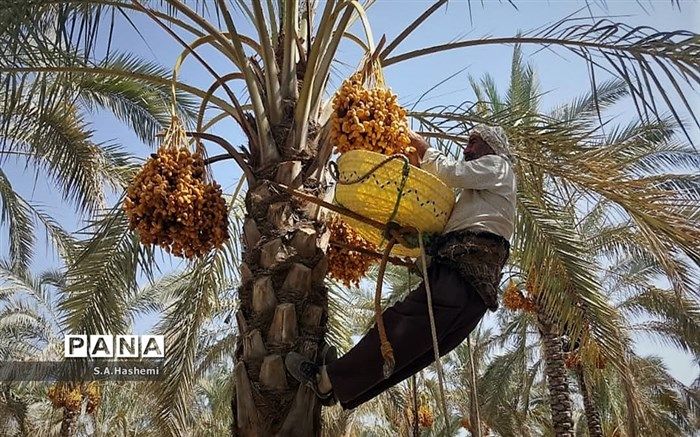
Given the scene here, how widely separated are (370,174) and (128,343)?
23.3 feet

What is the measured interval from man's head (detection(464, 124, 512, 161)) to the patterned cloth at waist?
0.43m

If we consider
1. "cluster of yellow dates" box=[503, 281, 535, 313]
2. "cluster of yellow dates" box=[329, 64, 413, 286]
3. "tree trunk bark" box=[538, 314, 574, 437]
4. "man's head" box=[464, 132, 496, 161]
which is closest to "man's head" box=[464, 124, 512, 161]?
"man's head" box=[464, 132, 496, 161]

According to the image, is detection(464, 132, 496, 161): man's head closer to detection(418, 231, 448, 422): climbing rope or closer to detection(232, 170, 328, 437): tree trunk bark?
detection(418, 231, 448, 422): climbing rope

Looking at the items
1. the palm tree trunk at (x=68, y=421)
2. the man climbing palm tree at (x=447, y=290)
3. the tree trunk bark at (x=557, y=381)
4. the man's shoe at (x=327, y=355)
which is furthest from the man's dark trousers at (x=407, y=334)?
the palm tree trunk at (x=68, y=421)

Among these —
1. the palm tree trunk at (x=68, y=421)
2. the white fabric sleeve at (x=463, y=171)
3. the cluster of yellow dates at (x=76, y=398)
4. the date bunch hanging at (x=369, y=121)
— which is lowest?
the white fabric sleeve at (x=463, y=171)

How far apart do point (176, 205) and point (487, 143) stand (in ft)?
4.52

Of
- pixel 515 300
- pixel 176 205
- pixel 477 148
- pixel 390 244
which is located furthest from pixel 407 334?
pixel 515 300

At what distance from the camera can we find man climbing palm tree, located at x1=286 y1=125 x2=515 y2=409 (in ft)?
8.37

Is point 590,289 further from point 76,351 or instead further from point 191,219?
point 76,351

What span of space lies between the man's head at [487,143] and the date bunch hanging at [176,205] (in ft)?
3.78

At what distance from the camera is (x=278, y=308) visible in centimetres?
285

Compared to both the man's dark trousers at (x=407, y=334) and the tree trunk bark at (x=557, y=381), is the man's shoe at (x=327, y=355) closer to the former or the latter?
the man's dark trousers at (x=407, y=334)

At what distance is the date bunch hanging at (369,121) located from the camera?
2457mm

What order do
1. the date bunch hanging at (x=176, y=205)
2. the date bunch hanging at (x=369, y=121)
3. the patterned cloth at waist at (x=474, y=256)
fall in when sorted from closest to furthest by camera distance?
the date bunch hanging at (x=369, y=121)
the patterned cloth at waist at (x=474, y=256)
the date bunch hanging at (x=176, y=205)
